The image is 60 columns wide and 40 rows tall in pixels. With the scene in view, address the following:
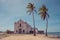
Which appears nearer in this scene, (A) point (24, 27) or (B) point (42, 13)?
(B) point (42, 13)

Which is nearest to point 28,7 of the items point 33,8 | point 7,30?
point 33,8

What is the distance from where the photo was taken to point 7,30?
4712 centimetres

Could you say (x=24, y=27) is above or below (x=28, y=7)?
below

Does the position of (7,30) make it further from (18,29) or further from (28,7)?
(28,7)

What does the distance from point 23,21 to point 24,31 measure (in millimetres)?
2937

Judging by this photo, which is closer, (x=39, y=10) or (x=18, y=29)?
(x=39, y=10)

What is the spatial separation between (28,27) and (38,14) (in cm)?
858

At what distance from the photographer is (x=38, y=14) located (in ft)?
127

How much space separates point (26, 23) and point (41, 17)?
353 inches

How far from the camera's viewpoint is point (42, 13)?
125 feet

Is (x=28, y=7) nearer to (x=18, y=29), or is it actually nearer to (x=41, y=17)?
(x=41, y=17)

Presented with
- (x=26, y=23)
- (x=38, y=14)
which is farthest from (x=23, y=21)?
(x=38, y=14)

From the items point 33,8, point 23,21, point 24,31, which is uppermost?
point 33,8

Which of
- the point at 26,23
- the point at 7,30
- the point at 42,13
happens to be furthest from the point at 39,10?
the point at 7,30
